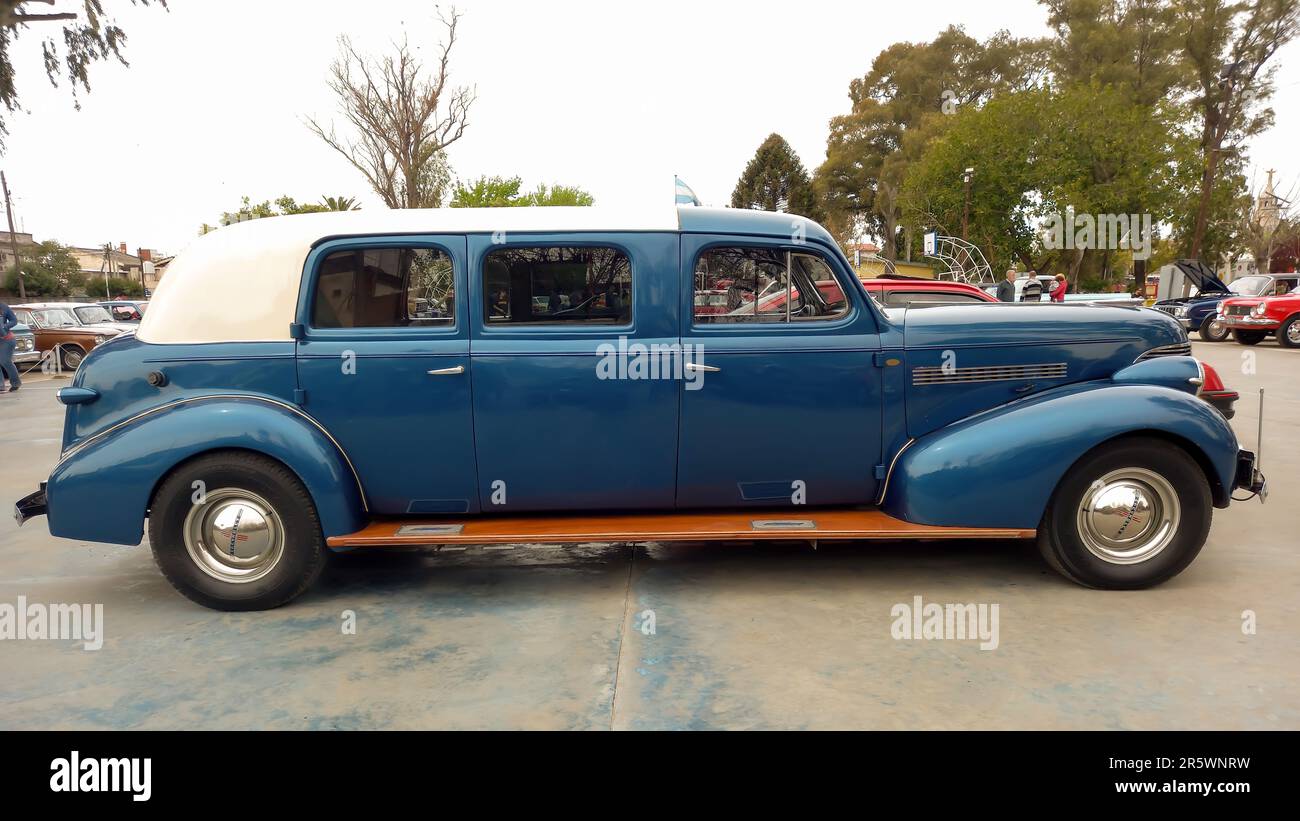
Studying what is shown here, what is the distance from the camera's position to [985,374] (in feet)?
14.8

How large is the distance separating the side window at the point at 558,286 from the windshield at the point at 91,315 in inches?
731

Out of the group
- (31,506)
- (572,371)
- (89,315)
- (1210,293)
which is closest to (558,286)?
(572,371)

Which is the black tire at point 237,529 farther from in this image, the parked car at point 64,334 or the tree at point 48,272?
the tree at point 48,272

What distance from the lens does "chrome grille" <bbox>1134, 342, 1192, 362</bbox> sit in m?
4.64

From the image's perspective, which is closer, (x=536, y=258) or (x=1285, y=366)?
(x=536, y=258)

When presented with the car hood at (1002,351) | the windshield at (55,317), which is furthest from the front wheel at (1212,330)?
the windshield at (55,317)

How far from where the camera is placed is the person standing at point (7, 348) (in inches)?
574

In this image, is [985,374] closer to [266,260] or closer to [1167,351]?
[1167,351]

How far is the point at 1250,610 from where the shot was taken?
4102 mm

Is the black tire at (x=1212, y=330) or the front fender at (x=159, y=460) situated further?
the black tire at (x=1212, y=330)

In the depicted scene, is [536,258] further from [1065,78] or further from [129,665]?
[1065,78]

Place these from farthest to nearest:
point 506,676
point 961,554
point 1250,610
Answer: point 961,554 → point 1250,610 → point 506,676
